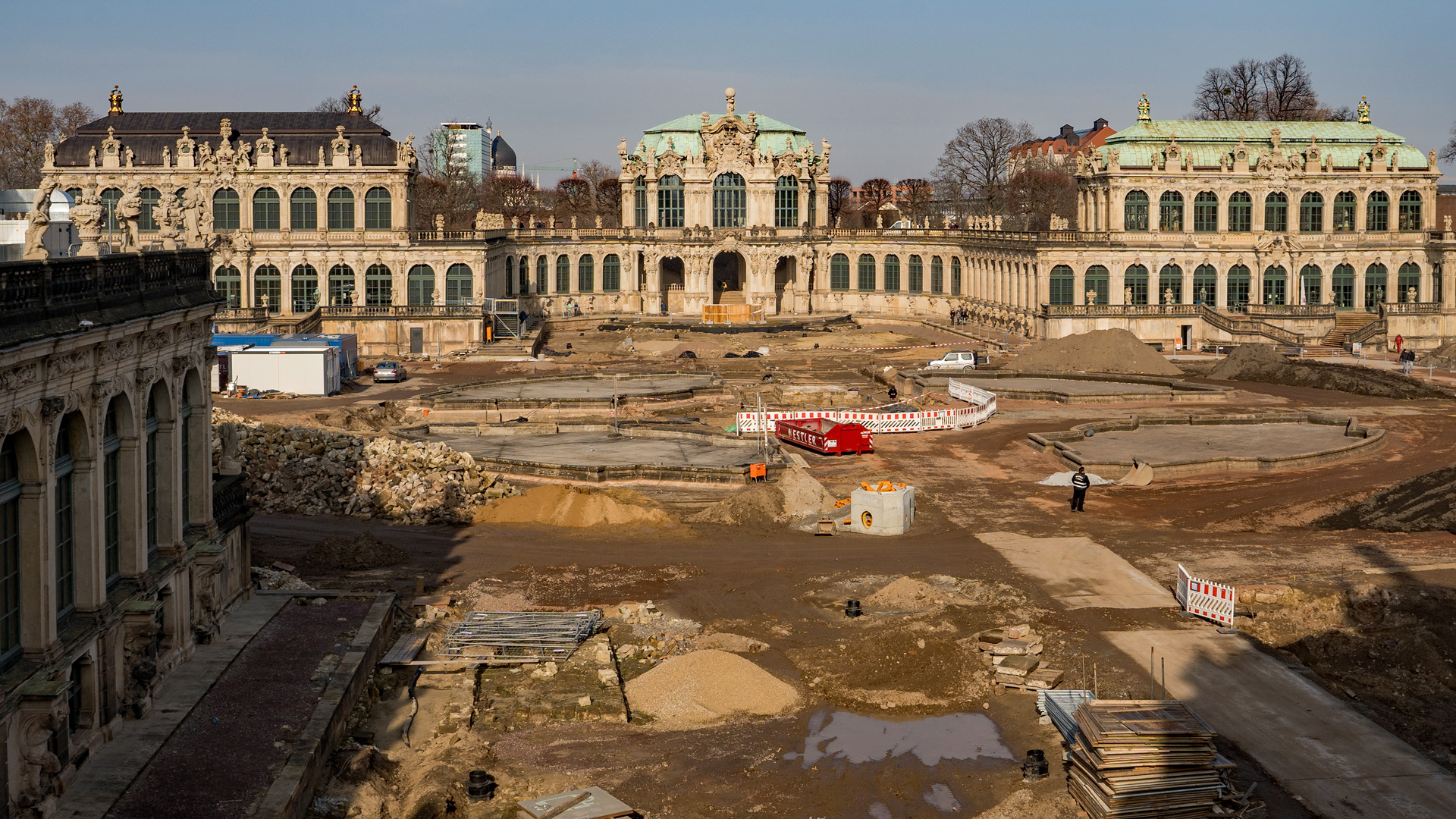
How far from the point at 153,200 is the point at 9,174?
3307cm

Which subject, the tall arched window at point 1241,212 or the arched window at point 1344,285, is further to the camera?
the arched window at point 1344,285

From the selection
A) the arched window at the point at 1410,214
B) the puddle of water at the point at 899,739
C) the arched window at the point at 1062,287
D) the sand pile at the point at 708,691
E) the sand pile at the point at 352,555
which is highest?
the arched window at the point at 1410,214

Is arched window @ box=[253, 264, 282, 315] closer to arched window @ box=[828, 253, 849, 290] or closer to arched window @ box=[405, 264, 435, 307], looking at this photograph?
arched window @ box=[405, 264, 435, 307]

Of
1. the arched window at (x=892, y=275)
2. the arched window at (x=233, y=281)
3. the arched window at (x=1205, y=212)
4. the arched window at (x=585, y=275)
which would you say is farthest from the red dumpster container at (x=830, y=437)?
the arched window at (x=892, y=275)

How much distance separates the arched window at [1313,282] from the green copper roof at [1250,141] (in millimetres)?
8121

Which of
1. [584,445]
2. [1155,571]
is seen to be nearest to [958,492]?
[1155,571]

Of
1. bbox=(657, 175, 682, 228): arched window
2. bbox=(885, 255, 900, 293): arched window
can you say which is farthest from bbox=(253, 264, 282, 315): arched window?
bbox=(885, 255, 900, 293): arched window

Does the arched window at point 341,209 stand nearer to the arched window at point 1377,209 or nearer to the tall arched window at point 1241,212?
the tall arched window at point 1241,212

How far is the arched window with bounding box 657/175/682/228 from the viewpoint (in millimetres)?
118938

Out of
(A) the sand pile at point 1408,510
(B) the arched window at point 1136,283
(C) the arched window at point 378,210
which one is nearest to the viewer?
(A) the sand pile at point 1408,510

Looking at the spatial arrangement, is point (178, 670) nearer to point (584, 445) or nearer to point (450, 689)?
point (450, 689)

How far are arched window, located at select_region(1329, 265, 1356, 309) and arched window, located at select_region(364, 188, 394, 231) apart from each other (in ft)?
219

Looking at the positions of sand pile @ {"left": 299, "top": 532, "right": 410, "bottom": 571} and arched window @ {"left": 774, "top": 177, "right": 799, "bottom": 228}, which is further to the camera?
arched window @ {"left": 774, "top": 177, "right": 799, "bottom": 228}

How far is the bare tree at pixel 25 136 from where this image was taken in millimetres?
122000
